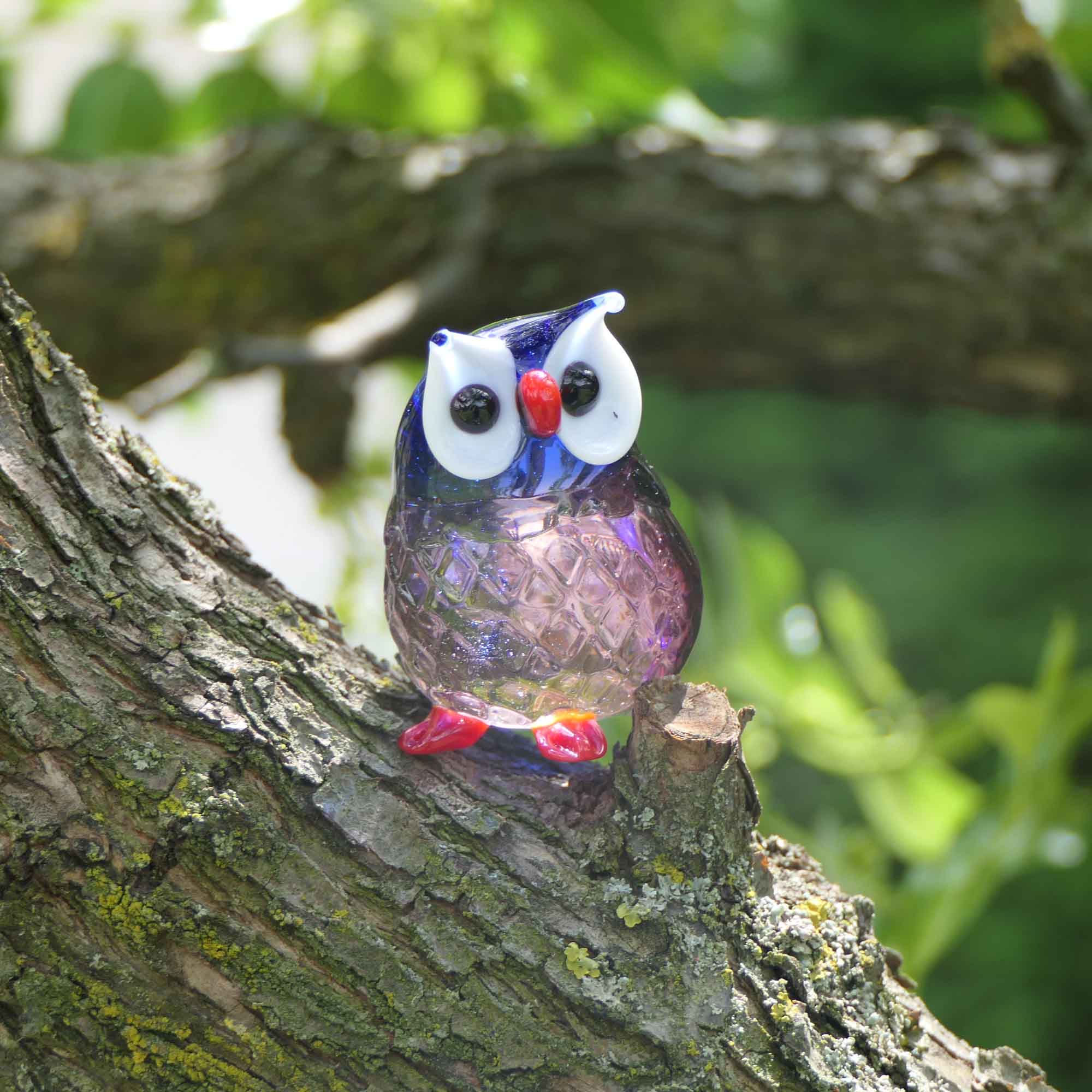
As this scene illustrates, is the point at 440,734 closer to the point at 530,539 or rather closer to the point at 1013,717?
the point at 530,539

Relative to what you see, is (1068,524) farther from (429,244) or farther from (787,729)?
(429,244)

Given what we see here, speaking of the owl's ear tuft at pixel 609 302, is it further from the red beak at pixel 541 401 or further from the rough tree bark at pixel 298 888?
the rough tree bark at pixel 298 888

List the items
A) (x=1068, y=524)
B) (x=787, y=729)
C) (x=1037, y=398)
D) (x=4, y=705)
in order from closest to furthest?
(x=4, y=705)
(x=787, y=729)
(x=1037, y=398)
(x=1068, y=524)

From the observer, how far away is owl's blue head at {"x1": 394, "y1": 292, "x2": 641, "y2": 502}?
0.43m

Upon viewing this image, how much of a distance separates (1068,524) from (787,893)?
4.77 feet

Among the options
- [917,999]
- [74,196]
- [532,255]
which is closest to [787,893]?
[917,999]

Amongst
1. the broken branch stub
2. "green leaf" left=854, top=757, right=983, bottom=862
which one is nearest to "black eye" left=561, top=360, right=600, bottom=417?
the broken branch stub

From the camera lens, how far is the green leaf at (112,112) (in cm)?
104

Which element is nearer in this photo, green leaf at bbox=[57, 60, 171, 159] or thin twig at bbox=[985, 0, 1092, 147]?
thin twig at bbox=[985, 0, 1092, 147]

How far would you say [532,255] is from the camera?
95cm

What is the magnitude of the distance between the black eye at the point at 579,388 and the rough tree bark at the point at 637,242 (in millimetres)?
473

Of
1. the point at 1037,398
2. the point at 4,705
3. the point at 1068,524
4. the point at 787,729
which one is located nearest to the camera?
the point at 4,705

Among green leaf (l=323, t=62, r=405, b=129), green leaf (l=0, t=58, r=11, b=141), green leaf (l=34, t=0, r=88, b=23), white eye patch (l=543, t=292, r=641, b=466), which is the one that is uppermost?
green leaf (l=34, t=0, r=88, b=23)

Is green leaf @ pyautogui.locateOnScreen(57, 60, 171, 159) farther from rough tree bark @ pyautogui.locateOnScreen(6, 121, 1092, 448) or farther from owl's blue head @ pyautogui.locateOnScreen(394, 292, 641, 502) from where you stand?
owl's blue head @ pyautogui.locateOnScreen(394, 292, 641, 502)
